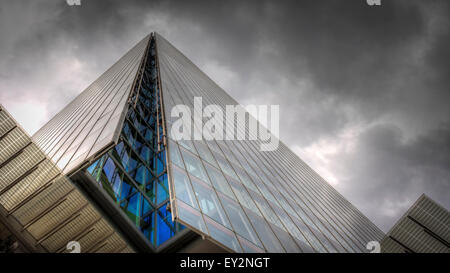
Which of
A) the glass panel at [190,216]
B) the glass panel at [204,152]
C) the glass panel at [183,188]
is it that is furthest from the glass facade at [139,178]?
the glass panel at [204,152]

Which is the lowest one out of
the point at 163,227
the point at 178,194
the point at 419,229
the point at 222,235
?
the point at 419,229

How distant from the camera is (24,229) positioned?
34.7 feet

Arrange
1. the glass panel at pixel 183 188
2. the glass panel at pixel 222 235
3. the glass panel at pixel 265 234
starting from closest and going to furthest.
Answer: the glass panel at pixel 222 235, the glass panel at pixel 183 188, the glass panel at pixel 265 234

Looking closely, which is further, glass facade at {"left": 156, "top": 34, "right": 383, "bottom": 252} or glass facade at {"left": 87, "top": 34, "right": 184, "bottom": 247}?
glass facade at {"left": 87, "top": 34, "right": 184, "bottom": 247}

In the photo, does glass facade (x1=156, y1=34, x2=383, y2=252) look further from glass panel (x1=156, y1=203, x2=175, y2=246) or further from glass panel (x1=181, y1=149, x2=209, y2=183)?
glass panel (x1=156, y1=203, x2=175, y2=246)

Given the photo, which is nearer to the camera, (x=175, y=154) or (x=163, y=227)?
(x=175, y=154)

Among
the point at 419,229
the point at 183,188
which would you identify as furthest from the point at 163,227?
the point at 419,229

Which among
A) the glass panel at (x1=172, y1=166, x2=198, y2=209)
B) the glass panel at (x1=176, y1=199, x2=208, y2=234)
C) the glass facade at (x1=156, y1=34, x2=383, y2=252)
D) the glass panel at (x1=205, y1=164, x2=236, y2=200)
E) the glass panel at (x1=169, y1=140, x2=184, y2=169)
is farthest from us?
the glass panel at (x1=205, y1=164, x2=236, y2=200)

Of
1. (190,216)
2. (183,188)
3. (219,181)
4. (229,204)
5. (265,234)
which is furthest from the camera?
(219,181)

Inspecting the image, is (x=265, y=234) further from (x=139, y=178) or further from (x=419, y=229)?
(x=139, y=178)

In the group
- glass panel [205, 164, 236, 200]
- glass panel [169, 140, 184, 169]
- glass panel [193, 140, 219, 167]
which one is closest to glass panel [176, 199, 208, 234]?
glass panel [169, 140, 184, 169]

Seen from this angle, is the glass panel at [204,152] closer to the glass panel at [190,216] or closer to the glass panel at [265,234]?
the glass panel at [265,234]
